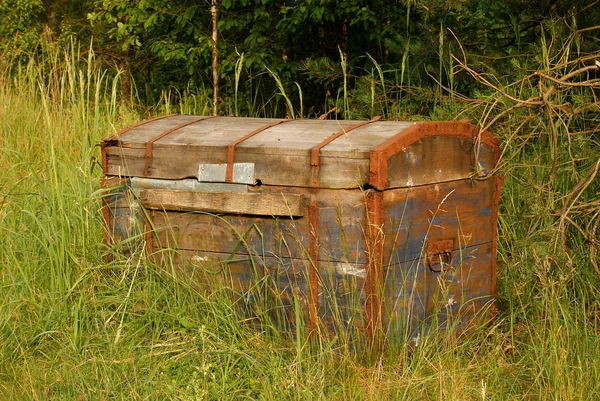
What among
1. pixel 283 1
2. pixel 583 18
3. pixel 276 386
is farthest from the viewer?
pixel 283 1

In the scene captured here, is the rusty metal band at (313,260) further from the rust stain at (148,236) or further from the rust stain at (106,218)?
the rust stain at (106,218)

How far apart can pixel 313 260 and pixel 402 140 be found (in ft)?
2.11

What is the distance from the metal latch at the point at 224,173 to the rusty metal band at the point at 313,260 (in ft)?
1.13

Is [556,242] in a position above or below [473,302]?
above

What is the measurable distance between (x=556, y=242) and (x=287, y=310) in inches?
47.2

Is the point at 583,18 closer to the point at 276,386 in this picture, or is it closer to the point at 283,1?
the point at 276,386

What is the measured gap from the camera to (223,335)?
3.54 meters

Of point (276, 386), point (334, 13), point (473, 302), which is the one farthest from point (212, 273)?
point (334, 13)

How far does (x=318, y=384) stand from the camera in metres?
3.11

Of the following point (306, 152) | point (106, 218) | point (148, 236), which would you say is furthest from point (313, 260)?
point (106, 218)

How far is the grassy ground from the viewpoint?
10.2 feet

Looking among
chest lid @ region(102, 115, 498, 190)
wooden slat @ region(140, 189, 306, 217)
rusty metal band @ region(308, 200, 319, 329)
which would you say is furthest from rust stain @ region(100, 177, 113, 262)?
rusty metal band @ region(308, 200, 319, 329)

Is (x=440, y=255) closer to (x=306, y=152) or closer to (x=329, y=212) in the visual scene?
(x=329, y=212)

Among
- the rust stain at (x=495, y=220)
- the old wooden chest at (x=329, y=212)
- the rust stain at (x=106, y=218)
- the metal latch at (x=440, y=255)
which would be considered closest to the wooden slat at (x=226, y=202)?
the old wooden chest at (x=329, y=212)
